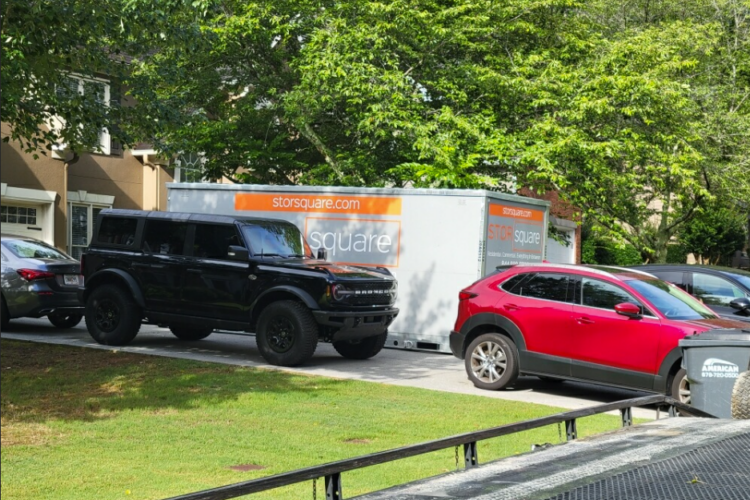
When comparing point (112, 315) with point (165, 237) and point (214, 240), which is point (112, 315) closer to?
point (165, 237)

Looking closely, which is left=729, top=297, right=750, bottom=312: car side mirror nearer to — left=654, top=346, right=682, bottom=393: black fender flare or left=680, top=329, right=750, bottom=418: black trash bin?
left=654, top=346, right=682, bottom=393: black fender flare

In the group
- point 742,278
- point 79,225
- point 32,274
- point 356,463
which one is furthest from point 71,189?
point 356,463

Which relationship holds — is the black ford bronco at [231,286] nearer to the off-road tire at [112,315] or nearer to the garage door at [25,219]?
the off-road tire at [112,315]

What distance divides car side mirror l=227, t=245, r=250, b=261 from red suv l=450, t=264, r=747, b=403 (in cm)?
323

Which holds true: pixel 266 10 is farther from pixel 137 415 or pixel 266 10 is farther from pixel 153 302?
pixel 137 415

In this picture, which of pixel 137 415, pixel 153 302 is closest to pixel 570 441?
pixel 137 415

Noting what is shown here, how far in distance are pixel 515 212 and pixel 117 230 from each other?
667 cm

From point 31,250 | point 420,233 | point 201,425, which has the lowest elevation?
point 201,425

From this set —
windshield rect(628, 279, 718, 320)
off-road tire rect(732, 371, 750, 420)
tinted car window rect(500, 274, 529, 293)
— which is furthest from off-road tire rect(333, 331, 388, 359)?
off-road tire rect(732, 371, 750, 420)

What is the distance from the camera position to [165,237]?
14336 mm

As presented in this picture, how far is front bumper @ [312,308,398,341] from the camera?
504 inches

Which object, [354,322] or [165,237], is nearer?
[354,322]

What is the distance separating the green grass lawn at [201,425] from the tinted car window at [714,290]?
4267mm

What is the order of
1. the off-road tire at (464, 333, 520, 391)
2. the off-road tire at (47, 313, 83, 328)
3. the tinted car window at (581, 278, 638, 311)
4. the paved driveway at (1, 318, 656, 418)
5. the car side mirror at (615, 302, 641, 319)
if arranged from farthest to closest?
1. the off-road tire at (47, 313, 83, 328)
2. the paved driveway at (1, 318, 656, 418)
3. the off-road tire at (464, 333, 520, 391)
4. the tinted car window at (581, 278, 638, 311)
5. the car side mirror at (615, 302, 641, 319)
